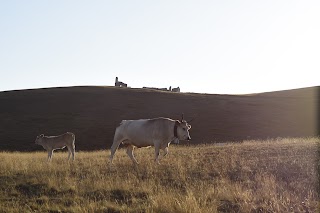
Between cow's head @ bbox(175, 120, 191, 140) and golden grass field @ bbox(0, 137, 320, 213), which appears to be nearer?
golden grass field @ bbox(0, 137, 320, 213)

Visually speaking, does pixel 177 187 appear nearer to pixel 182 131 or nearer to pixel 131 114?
pixel 182 131

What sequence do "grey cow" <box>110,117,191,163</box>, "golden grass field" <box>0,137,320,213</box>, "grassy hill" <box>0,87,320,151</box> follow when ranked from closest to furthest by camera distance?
1. "golden grass field" <box>0,137,320,213</box>
2. "grey cow" <box>110,117,191,163</box>
3. "grassy hill" <box>0,87,320,151</box>

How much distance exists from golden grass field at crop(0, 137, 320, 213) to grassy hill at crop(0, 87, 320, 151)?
105 feet

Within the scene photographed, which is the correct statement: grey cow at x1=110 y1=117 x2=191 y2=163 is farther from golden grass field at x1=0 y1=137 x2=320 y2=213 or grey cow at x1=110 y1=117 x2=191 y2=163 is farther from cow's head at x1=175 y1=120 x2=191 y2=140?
golden grass field at x1=0 y1=137 x2=320 y2=213

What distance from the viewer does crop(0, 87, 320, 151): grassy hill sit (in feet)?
163

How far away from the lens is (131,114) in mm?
60875

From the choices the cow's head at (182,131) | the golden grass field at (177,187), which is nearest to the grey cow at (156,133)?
the cow's head at (182,131)

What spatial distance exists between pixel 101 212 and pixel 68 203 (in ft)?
A: 4.52

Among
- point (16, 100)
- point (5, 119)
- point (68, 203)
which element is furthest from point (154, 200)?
point (16, 100)

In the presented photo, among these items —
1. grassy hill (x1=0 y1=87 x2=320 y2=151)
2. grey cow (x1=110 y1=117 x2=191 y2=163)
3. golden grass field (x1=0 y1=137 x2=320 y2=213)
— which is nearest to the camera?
golden grass field (x1=0 y1=137 x2=320 y2=213)

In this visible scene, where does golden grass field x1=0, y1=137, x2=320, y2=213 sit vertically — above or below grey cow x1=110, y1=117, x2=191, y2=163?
below

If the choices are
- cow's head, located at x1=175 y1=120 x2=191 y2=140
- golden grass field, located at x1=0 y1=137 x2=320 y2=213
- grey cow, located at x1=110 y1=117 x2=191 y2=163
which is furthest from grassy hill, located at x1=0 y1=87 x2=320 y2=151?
golden grass field, located at x1=0 y1=137 x2=320 y2=213

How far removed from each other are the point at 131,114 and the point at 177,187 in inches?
1999

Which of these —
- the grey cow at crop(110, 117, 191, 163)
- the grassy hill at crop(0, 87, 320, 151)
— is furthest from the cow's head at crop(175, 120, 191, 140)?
the grassy hill at crop(0, 87, 320, 151)
